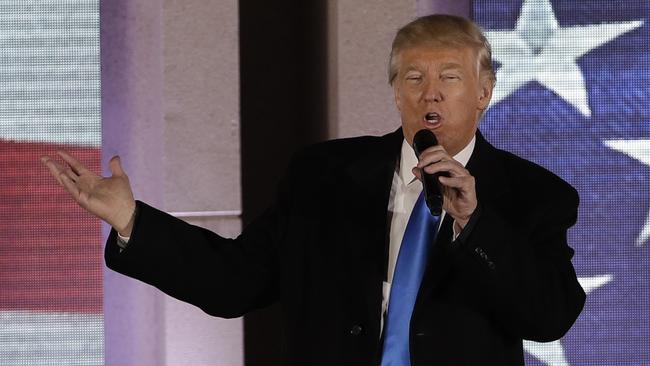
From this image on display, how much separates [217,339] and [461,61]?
4.21 feet

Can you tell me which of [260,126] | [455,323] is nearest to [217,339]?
[260,126]

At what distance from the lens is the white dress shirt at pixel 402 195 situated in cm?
181

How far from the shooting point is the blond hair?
183 centimetres

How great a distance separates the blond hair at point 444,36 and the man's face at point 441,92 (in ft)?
0.04

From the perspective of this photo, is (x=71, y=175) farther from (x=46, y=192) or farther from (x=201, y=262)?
(x=46, y=192)

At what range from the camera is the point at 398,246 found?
1809 mm

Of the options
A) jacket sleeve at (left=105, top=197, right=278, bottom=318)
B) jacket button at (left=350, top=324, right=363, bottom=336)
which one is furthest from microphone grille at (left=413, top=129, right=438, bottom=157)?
jacket sleeve at (left=105, top=197, right=278, bottom=318)

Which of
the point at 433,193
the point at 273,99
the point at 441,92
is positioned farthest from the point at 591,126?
the point at 433,193

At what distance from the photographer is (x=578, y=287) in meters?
1.76

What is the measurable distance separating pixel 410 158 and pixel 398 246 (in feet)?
0.55

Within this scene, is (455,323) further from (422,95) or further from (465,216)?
(422,95)

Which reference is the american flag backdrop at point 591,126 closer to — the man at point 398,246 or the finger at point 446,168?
the man at point 398,246

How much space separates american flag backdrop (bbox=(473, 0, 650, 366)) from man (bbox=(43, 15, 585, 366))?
92 cm

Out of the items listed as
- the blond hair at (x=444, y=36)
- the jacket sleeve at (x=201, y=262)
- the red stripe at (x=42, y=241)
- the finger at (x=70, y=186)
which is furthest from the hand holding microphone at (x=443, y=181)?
the red stripe at (x=42, y=241)
